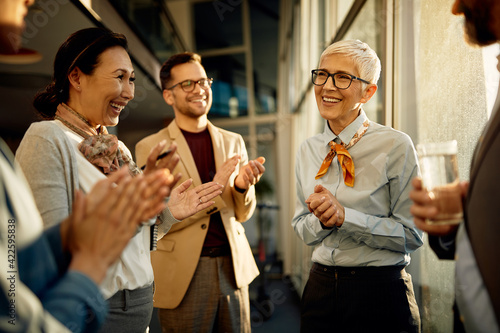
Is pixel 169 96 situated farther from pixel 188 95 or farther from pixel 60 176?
pixel 60 176

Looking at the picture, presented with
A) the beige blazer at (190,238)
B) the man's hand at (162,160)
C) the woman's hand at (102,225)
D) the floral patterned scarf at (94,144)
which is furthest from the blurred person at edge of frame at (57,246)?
the beige blazer at (190,238)

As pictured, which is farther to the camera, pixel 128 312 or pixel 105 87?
pixel 105 87

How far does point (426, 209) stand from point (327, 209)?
395 millimetres

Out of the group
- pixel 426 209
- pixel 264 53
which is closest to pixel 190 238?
pixel 426 209

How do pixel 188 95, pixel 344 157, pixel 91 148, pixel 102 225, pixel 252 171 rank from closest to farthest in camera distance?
pixel 102 225
pixel 91 148
pixel 344 157
pixel 252 171
pixel 188 95

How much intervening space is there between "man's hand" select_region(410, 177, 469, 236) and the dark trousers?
17.8 inches

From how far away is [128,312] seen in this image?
3.87 ft

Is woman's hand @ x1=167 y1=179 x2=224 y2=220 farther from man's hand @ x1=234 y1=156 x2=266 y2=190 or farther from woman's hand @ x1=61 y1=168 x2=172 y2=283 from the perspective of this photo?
woman's hand @ x1=61 y1=168 x2=172 y2=283

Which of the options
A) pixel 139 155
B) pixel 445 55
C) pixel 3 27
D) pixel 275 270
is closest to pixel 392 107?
pixel 445 55

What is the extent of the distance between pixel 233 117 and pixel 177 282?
7.06 m

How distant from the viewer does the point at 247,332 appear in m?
1.98

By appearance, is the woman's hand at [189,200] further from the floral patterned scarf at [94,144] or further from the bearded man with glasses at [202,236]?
the floral patterned scarf at [94,144]

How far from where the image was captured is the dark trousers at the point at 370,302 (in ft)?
4.19

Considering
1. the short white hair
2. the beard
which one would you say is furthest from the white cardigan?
the beard
